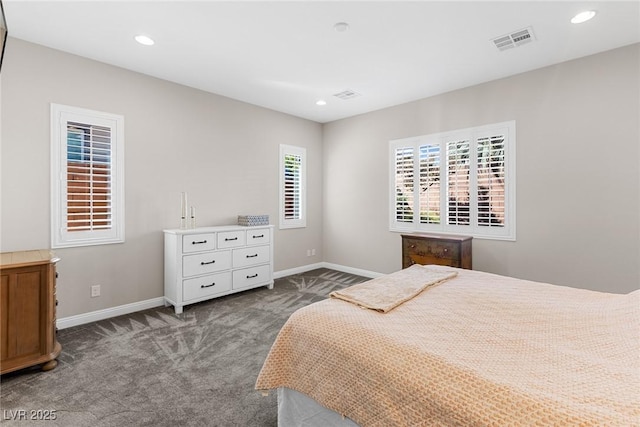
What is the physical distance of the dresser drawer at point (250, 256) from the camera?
4086mm

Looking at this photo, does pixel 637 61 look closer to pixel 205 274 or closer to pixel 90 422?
pixel 205 274

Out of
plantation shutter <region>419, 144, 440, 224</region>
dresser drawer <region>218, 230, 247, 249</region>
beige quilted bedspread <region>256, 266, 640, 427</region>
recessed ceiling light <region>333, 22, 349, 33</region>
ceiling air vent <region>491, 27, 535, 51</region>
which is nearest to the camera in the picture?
beige quilted bedspread <region>256, 266, 640, 427</region>

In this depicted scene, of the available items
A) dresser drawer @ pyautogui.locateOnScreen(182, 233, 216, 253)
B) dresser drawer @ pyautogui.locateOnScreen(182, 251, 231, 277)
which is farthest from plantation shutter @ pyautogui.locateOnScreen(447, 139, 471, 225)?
dresser drawer @ pyautogui.locateOnScreen(182, 233, 216, 253)

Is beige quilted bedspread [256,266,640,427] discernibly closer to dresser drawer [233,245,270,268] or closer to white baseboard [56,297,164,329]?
dresser drawer [233,245,270,268]

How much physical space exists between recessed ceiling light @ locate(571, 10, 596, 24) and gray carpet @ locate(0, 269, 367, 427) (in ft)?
12.4

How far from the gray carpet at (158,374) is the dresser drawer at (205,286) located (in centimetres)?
20

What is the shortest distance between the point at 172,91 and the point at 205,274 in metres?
2.35

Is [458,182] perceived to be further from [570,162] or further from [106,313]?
[106,313]

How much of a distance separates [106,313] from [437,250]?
388 cm

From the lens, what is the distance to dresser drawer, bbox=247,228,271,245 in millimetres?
4234

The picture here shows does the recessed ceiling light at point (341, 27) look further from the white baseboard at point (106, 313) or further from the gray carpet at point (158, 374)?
the white baseboard at point (106, 313)

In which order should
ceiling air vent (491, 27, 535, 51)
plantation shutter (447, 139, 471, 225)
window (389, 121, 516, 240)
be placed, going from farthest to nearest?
1. plantation shutter (447, 139, 471, 225)
2. window (389, 121, 516, 240)
3. ceiling air vent (491, 27, 535, 51)

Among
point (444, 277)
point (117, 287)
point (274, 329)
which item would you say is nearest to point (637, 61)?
point (444, 277)

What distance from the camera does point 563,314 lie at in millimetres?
1582
